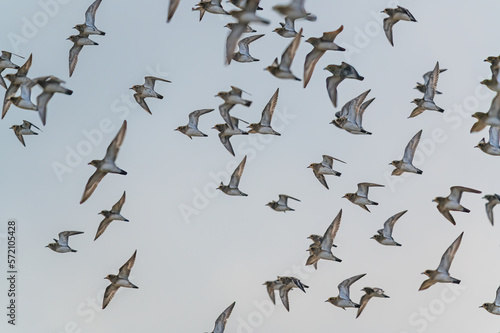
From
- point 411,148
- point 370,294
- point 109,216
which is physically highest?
point 411,148

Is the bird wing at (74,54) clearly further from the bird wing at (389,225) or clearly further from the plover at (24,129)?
the bird wing at (389,225)

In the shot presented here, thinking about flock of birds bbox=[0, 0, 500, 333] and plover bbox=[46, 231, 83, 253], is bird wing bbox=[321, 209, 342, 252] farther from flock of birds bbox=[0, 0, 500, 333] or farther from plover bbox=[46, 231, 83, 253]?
plover bbox=[46, 231, 83, 253]

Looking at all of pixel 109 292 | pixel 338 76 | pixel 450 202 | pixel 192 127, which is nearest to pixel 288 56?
pixel 338 76

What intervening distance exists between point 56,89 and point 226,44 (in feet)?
14.1

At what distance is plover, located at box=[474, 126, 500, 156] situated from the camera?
29266 millimetres

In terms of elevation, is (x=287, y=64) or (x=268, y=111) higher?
(x=287, y=64)

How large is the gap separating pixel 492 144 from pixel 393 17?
4.19m

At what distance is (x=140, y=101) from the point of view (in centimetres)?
3216

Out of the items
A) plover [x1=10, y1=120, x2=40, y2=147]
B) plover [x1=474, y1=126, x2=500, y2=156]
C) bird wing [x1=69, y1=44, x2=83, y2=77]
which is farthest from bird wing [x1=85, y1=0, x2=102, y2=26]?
plover [x1=474, y1=126, x2=500, y2=156]

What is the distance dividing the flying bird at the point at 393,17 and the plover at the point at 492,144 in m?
3.40

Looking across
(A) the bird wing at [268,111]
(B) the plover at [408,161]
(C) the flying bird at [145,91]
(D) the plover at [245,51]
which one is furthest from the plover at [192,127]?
(B) the plover at [408,161]

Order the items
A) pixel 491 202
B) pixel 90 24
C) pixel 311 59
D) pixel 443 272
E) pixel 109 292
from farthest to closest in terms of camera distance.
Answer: pixel 109 292 → pixel 90 24 → pixel 491 202 → pixel 443 272 → pixel 311 59

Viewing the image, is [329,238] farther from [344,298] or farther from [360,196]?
[344,298]

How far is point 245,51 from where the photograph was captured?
3155cm
